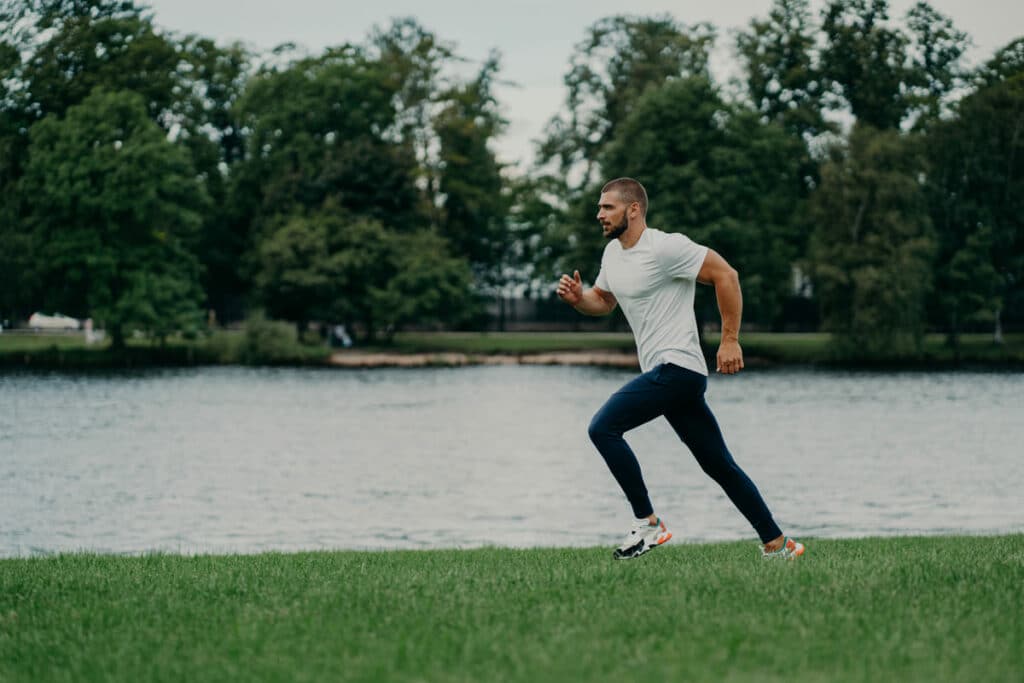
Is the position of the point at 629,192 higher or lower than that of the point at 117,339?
higher

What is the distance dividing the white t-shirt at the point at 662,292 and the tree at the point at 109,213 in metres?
52.6

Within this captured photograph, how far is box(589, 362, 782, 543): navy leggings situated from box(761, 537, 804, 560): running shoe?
9.2 inches

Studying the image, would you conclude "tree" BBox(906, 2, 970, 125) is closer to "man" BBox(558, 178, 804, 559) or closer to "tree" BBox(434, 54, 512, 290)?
"tree" BBox(434, 54, 512, 290)

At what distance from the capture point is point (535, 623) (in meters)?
6.38

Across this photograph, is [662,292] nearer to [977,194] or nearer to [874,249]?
[874,249]

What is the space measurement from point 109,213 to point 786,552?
55.0 metres

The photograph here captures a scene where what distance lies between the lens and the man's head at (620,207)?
829 cm

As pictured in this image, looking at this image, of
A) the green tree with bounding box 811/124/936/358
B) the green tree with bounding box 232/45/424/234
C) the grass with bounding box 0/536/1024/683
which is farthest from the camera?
the green tree with bounding box 232/45/424/234

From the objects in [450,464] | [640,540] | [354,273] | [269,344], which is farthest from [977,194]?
[640,540]

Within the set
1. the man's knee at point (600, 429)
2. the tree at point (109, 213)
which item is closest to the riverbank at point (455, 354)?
the tree at point (109, 213)

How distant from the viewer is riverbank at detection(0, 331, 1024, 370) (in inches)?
2395

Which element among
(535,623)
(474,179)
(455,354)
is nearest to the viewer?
(535,623)

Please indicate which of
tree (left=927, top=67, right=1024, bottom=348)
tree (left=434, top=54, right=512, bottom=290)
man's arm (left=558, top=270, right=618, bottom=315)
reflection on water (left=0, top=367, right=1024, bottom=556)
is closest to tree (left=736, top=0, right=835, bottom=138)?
tree (left=927, top=67, right=1024, bottom=348)

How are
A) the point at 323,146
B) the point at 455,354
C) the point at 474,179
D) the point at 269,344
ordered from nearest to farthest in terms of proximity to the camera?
the point at 269,344 < the point at 455,354 < the point at 323,146 < the point at 474,179
